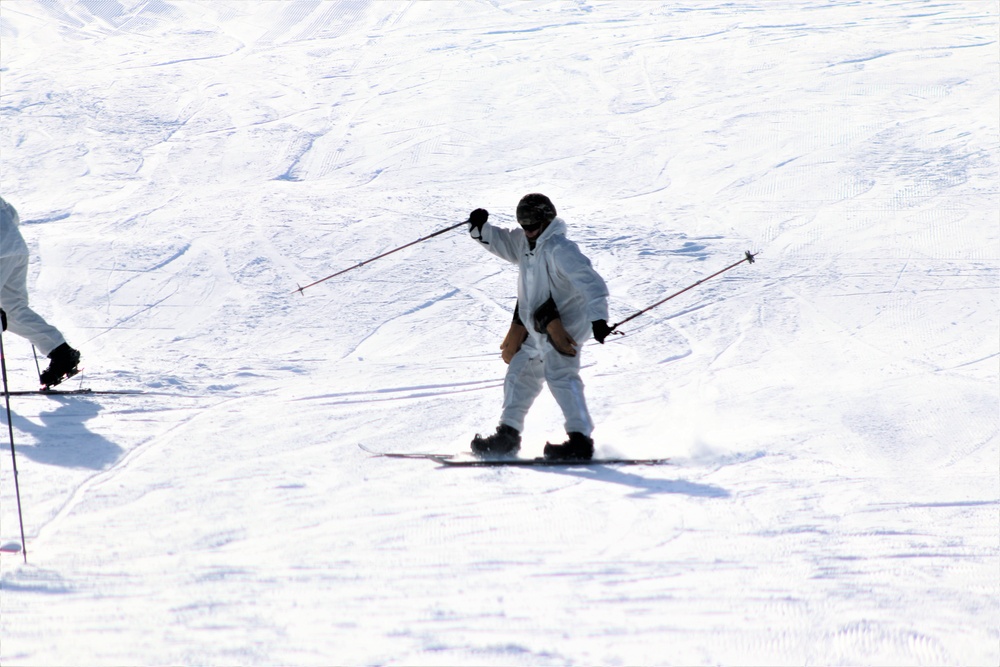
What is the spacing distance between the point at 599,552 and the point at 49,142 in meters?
9.85

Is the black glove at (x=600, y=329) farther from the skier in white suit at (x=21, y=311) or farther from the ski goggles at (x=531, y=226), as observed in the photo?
the skier in white suit at (x=21, y=311)

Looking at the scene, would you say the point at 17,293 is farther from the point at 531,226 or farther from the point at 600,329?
the point at 600,329

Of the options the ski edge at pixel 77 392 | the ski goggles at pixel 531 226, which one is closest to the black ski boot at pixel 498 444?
the ski goggles at pixel 531 226

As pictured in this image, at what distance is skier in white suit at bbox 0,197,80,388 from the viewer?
677 cm

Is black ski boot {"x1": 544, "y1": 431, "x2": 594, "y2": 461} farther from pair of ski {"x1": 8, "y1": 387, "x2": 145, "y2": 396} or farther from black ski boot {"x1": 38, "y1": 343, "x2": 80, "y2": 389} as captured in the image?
black ski boot {"x1": 38, "y1": 343, "x2": 80, "y2": 389}

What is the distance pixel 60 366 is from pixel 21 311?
0.43 m

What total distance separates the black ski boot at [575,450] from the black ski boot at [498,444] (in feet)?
0.72

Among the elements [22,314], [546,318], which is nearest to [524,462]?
[546,318]

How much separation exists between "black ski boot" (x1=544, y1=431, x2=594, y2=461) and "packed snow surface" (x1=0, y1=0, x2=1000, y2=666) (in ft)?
0.63

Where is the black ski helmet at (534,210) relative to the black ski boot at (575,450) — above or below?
above

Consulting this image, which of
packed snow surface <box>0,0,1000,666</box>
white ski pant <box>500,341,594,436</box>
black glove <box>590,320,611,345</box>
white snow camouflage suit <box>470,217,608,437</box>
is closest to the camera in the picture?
packed snow surface <box>0,0,1000,666</box>

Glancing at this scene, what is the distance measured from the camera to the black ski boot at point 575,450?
18.2 ft

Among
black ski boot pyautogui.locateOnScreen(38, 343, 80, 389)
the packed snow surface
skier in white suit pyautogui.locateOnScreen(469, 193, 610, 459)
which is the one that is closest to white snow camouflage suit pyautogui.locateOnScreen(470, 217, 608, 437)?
skier in white suit pyautogui.locateOnScreen(469, 193, 610, 459)

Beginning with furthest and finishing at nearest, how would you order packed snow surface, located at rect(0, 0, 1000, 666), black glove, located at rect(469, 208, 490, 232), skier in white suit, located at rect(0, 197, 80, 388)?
skier in white suit, located at rect(0, 197, 80, 388)
black glove, located at rect(469, 208, 490, 232)
packed snow surface, located at rect(0, 0, 1000, 666)
